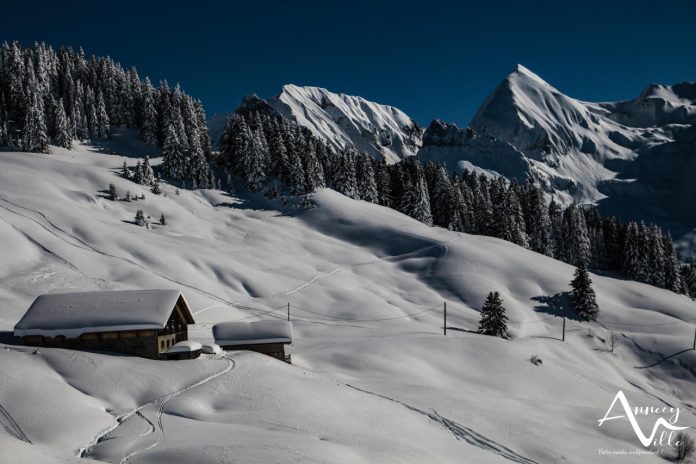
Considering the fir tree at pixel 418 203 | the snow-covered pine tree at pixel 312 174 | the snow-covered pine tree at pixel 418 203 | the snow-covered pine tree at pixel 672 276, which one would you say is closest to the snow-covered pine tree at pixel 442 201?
the snow-covered pine tree at pixel 418 203

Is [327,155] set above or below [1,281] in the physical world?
above

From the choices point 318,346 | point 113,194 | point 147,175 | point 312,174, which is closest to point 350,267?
point 312,174

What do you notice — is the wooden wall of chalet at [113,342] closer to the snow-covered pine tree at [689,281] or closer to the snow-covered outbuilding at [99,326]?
the snow-covered outbuilding at [99,326]

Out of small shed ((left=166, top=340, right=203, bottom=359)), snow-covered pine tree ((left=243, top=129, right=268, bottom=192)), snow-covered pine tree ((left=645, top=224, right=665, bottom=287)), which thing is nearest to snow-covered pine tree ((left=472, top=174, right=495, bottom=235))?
snow-covered pine tree ((left=645, top=224, right=665, bottom=287))

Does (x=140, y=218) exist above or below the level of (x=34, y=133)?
below

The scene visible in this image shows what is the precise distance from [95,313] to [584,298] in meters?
57.1

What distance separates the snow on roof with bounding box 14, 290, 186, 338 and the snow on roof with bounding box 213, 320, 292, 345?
4.71 m

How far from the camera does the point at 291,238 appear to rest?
73.6 metres

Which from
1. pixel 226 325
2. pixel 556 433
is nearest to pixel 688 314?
pixel 556 433

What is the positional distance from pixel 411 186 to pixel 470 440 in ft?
255

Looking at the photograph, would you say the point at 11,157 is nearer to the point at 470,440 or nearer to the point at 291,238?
the point at 291,238

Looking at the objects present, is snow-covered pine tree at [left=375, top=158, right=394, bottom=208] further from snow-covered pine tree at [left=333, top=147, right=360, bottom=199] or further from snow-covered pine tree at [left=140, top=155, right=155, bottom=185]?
snow-covered pine tree at [left=140, top=155, right=155, bottom=185]

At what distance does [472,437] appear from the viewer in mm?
21953

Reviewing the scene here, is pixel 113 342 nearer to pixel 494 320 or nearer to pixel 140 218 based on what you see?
pixel 494 320
